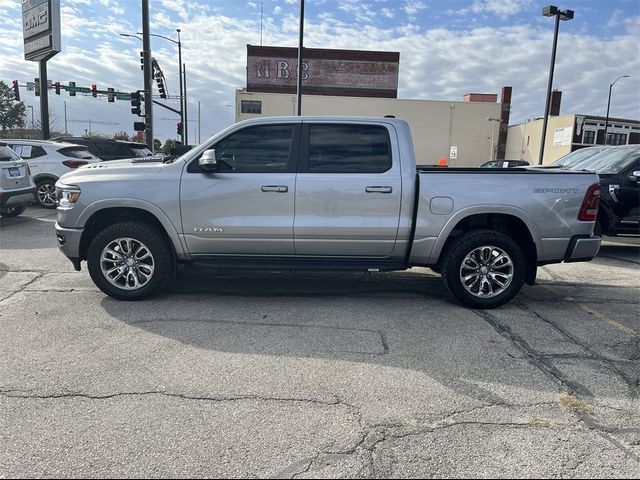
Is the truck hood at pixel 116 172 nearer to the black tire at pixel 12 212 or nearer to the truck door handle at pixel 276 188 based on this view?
the truck door handle at pixel 276 188

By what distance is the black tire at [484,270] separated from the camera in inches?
205

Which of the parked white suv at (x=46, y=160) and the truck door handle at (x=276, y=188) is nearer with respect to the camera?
the truck door handle at (x=276, y=188)

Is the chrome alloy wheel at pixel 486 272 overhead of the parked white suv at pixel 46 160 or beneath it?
beneath

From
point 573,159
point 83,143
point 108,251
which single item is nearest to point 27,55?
point 83,143

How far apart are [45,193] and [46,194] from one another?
40mm

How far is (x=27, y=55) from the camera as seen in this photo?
2067 cm

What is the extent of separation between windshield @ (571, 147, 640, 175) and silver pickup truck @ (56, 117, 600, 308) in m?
3.99

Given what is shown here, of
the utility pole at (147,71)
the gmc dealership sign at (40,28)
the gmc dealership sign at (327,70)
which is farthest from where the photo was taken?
the gmc dealership sign at (327,70)

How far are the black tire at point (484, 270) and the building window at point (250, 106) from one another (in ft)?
127

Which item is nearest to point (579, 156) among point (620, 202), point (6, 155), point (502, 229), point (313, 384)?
point (620, 202)

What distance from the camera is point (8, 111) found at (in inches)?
2379

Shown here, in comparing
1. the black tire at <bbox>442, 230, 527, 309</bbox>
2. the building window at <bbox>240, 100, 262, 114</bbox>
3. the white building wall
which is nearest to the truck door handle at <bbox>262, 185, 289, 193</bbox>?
the black tire at <bbox>442, 230, 527, 309</bbox>

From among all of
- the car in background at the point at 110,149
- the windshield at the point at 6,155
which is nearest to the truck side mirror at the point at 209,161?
the windshield at the point at 6,155

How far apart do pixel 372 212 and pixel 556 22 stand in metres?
17.8
